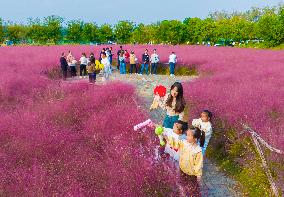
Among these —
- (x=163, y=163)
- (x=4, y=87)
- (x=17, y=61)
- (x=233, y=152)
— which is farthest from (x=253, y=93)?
(x=17, y=61)

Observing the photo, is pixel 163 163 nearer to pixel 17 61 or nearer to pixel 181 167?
pixel 181 167

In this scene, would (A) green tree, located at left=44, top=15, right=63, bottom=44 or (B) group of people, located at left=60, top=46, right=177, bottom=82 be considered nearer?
(B) group of people, located at left=60, top=46, right=177, bottom=82

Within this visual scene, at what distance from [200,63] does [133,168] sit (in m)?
17.5

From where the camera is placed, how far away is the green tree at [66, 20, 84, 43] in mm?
58469

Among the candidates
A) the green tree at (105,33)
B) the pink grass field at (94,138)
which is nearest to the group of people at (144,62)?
the pink grass field at (94,138)

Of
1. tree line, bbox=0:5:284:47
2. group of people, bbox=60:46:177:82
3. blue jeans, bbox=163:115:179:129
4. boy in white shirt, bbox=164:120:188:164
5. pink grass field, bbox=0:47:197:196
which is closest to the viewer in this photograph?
pink grass field, bbox=0:47:197:196

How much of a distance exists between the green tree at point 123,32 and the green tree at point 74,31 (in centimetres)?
606

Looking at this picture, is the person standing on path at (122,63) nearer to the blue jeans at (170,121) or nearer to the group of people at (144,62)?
the group of people at (144,62)

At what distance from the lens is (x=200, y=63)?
851 inches

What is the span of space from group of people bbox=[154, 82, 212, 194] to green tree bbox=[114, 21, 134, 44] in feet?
170

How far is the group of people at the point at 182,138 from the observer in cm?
484

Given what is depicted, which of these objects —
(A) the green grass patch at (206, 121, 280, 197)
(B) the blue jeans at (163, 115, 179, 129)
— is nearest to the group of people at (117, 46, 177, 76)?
(A) the green grass patch at (206, 121, 280, 197)

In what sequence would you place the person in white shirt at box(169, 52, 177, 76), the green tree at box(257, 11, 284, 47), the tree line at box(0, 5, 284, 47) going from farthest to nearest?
1. the tree line at box(0, 5, 284, 47)
2. the green tree at box(257, 11, 284, 47)
3. the person in white shirt at box(169, 52, 177, 76)

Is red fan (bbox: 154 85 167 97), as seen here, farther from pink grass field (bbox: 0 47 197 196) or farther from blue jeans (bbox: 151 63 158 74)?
blue jeans (bbox: 151 63 158 74)
